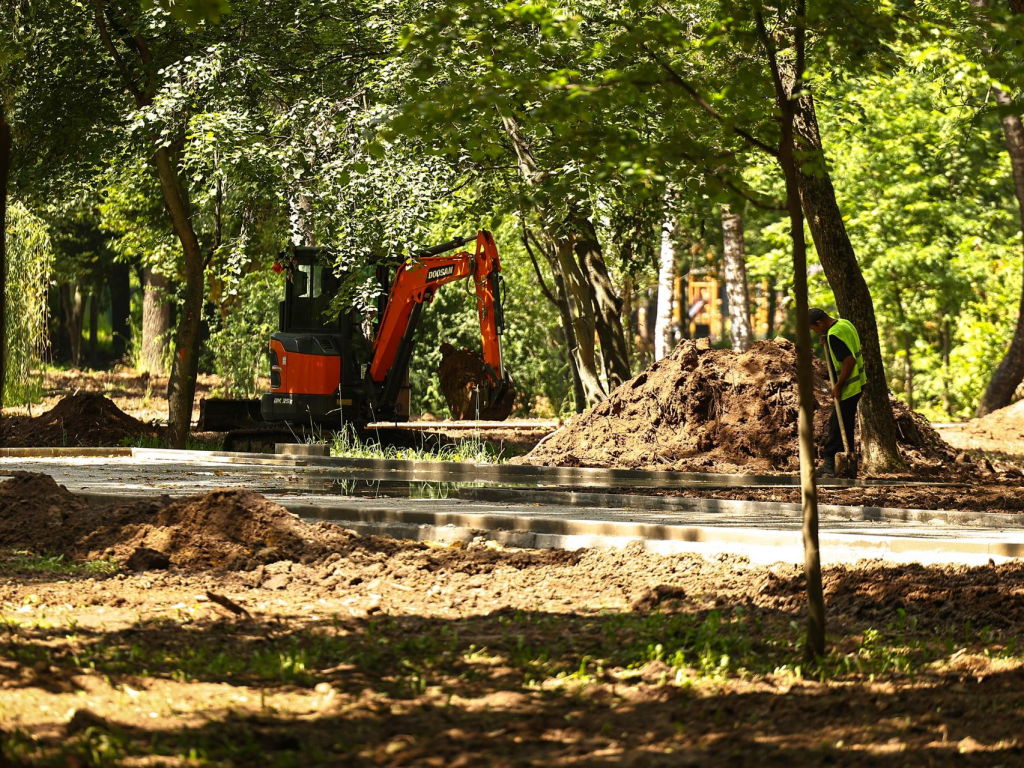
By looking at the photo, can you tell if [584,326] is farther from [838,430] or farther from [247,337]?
[247,337]

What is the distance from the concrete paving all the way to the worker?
248cm

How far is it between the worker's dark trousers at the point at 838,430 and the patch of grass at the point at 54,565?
7.99 metres

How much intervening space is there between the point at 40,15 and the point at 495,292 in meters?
7.80

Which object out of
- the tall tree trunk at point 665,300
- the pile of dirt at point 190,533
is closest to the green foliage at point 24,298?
the tall tree trunk at point 665,300

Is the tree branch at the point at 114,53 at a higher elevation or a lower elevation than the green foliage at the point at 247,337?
higher

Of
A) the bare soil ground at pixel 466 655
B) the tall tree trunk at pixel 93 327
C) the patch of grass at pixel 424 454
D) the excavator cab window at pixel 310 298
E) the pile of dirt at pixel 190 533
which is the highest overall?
the tall tree trunk at pixel 93 327

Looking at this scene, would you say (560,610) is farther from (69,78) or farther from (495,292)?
(69,78)

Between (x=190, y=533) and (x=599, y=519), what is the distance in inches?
132

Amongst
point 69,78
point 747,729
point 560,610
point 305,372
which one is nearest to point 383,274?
point 305,372

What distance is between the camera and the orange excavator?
66.5ft

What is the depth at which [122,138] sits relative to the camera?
62.8 ft

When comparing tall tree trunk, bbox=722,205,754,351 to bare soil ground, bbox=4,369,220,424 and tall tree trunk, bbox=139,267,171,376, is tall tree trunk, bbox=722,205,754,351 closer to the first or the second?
bare soil ground, bbox=4,369,220,424

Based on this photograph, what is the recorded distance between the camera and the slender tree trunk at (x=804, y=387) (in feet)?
18.7

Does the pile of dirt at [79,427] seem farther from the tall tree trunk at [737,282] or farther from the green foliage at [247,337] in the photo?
the tall tree trunk at [737,282]
